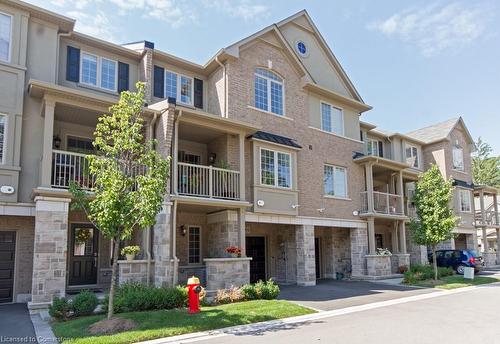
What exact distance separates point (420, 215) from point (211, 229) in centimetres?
1084

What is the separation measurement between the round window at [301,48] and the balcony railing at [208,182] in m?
9.48


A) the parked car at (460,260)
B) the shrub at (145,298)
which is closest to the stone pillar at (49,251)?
the shrub at (145,298)

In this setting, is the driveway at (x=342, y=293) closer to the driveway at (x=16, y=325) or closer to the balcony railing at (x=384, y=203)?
the balcony railing at (x=384, y=203)

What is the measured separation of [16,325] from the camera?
32.4 feet

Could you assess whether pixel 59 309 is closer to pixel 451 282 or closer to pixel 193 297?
pixel 193 297

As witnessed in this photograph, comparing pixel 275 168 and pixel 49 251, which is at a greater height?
pixel 275 168

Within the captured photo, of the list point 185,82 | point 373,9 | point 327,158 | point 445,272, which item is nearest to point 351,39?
point 373,9

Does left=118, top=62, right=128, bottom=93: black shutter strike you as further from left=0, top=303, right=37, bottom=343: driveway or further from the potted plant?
left=0, top=303, right=37, bottom=343: driveway

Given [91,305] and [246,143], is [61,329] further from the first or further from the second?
[246,143]

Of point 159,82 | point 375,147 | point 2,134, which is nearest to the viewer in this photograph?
point 2,134

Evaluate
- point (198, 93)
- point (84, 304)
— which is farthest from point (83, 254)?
point (198, 93)

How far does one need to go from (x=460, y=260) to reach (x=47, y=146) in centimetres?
2342

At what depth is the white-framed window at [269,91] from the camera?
18836mm

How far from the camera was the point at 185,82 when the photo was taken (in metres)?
18.2
